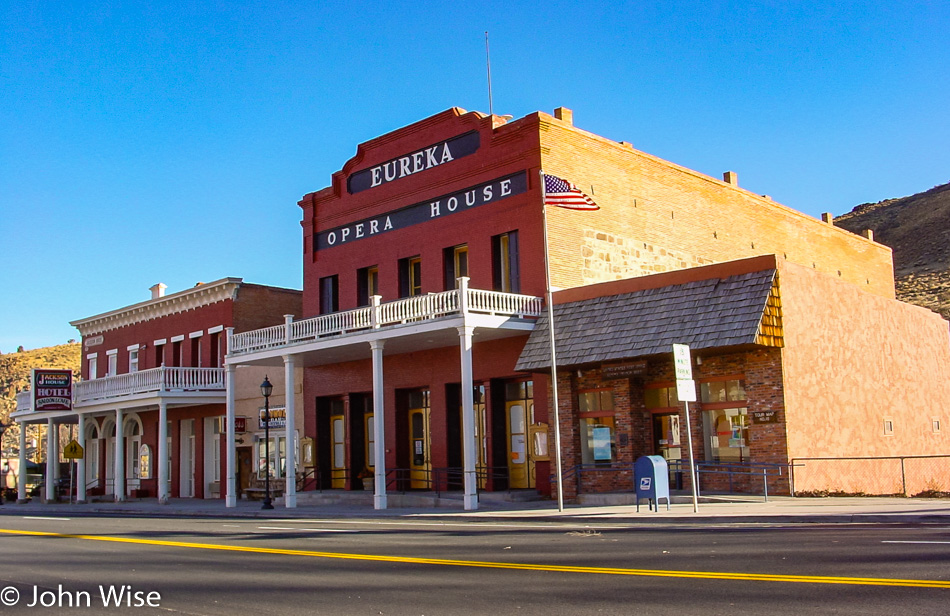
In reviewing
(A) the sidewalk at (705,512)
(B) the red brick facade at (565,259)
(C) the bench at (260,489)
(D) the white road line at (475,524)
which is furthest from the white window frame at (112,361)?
(D) the white road line at (475,524)

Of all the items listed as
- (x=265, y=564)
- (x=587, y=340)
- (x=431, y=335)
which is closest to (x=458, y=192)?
(x=431, y=335)

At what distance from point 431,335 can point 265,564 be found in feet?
45.7

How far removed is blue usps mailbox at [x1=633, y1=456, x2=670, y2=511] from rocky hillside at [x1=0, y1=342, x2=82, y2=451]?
82200mm

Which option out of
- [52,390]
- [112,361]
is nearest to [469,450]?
[52,390]

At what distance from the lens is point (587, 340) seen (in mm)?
23906

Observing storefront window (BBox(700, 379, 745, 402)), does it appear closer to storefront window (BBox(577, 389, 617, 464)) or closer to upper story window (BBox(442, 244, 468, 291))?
storefront window (BBox(577, 389, 617, 464))

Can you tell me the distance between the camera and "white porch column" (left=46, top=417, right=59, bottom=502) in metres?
42.5

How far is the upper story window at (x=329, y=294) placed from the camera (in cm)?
3322

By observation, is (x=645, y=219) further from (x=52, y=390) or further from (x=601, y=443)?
(x=52, y=390)

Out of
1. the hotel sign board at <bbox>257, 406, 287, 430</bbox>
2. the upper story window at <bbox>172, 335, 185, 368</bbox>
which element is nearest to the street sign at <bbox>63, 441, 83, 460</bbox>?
the upper story window at <bbox>172, 335, 185, 368</bbox>

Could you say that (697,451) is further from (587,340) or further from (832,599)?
(832,599)

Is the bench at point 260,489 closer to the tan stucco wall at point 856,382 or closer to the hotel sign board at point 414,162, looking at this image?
the hotel sign board at point 414,162

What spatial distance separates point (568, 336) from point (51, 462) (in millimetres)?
30248

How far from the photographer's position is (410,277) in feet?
101
